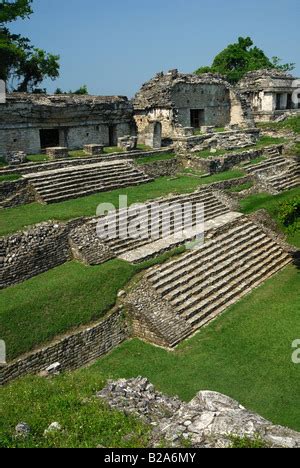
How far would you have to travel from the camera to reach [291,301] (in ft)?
41.3

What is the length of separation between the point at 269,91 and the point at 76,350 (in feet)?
92.7

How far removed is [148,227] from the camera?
1473 centimetres

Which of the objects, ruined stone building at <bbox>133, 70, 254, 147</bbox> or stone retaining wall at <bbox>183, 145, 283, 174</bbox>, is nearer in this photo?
stone retaining wall at <bbox>183, 145, 283, 174</bbox>

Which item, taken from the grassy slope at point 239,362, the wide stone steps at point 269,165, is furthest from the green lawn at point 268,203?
the grassy slope at point 239,362

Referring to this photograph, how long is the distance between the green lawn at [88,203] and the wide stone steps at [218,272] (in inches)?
128

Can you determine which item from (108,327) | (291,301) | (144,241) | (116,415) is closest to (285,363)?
(291,301)

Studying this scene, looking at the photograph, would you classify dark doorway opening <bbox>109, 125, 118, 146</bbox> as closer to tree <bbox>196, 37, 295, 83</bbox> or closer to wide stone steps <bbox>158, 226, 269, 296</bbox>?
wide stone steps <bbox>158, 226, 269, 296</bbox>

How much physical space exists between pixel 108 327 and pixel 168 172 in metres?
11.7

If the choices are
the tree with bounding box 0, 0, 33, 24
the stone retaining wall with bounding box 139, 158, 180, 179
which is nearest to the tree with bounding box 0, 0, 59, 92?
the tree with bounding box 0, 0, 33, 24

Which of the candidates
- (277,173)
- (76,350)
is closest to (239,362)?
(76,350)

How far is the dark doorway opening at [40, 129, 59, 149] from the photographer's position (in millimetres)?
22391

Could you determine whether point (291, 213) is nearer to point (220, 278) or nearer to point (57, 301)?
point (220, 278)

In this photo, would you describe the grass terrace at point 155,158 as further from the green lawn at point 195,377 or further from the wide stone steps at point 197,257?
the green lawn at point 195,377

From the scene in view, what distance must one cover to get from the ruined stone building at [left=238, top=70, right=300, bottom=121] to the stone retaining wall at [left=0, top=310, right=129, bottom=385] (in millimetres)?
26452
